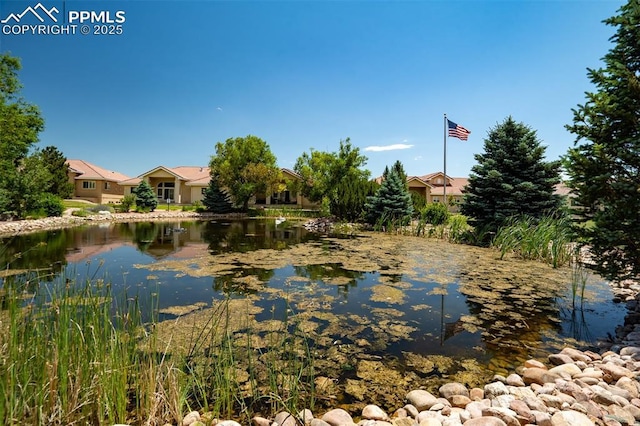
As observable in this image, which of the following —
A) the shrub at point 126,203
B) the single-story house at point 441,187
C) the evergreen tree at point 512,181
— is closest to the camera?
the evergreen tree at point 512,181

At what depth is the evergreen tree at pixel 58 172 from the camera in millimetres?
25094

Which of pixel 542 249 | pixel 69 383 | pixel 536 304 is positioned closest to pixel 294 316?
pixel 69 383

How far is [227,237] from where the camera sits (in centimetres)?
1221

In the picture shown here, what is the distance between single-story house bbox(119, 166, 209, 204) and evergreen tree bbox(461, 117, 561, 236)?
2445 cm

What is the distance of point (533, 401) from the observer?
221cm

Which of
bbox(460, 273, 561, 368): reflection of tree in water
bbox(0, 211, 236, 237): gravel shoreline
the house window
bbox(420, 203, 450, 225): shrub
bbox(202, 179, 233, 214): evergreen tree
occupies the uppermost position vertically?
the house window

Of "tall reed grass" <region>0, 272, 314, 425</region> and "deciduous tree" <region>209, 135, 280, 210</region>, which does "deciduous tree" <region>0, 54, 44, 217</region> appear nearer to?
"deciduous tree" <region>209, 135, 280, 210</region>

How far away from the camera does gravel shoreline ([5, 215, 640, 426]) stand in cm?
204

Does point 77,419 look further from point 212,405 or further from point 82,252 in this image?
point 82,252

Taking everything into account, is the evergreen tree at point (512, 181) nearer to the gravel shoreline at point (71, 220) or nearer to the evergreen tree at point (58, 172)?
the gravel shoreline at point (71, 220)

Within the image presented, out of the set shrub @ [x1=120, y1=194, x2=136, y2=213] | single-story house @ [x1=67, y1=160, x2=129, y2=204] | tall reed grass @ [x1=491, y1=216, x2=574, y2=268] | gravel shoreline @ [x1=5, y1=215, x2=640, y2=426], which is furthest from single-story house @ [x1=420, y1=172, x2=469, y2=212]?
single-story house @ [x1=67, y1=160, x2=129, y2=204]

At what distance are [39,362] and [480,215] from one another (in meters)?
11.8

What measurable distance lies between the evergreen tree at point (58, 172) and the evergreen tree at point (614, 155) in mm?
31290

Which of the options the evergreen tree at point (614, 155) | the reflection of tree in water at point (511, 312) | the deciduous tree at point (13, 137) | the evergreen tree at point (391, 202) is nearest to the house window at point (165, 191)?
the deciduous tree at point (13, 137)
